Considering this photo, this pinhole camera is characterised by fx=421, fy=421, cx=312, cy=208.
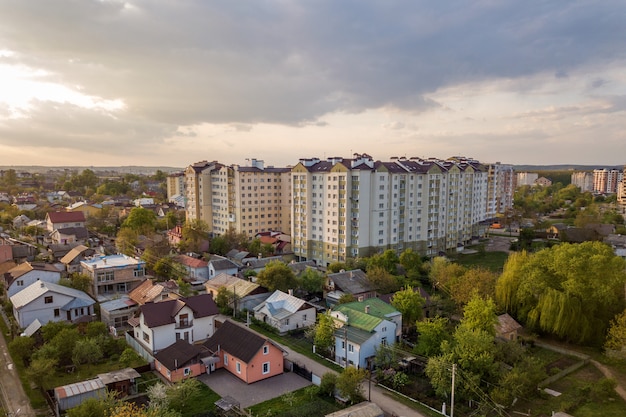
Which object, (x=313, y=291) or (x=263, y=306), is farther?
(x=313, y=291)

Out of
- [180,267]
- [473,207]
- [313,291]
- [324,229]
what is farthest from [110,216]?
[473,207]

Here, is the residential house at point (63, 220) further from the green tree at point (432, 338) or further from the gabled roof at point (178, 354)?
the green tree at point (432, 338)

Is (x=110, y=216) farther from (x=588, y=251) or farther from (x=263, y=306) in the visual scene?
(x=588, y=251)

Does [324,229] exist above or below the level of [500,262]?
above

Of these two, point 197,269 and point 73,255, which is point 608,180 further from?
point 73,255

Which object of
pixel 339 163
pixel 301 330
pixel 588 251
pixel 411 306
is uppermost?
pixel 339 163

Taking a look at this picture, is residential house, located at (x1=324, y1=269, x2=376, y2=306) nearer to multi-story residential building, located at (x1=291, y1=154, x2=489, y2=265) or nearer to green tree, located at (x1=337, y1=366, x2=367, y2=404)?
multi-story residential building, located at (x1=291, y1=154, x2=489, y2=265)

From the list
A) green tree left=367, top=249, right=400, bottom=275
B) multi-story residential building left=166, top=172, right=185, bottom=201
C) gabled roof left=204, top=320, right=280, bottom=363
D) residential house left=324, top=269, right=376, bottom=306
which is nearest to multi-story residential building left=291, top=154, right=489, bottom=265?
green tree left=367, top=249, right=400, bottom=275
